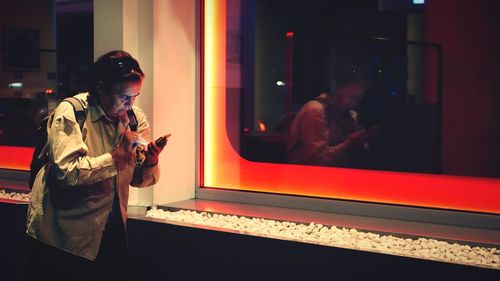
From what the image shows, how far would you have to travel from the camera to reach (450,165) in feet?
15.6

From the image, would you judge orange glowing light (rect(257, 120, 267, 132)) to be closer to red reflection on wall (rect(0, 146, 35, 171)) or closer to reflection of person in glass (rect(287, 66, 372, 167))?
reflection of person in glass (rect(287, 66, 372, 167))

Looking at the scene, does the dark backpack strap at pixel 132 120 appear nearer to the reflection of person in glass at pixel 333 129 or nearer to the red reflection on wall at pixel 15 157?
the reflection of person in glass at pixel 333 129

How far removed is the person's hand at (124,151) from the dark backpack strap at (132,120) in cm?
22

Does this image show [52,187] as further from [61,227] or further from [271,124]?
[271,124]

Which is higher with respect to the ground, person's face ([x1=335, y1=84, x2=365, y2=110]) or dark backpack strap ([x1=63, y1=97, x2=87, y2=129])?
person's face ([x1=335, y1=84, x2=365, y2=110])

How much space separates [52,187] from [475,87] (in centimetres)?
302

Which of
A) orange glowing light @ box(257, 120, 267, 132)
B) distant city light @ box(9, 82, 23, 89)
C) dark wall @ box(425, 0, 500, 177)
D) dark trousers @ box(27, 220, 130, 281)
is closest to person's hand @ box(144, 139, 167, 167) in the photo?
dark trousers @ box(27, 220, 130, 281)

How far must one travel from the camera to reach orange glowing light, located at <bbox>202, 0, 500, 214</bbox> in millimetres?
4734

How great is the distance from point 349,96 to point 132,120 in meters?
2.00

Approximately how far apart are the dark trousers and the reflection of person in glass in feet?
7.08

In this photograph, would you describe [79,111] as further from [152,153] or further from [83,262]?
[83,262]

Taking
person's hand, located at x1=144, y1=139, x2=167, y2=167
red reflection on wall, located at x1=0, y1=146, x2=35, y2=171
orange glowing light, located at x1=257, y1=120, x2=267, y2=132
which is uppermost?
orange glowing light, located at x1=257, y1=120, x2=267, y2=132

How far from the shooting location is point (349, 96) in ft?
16.8

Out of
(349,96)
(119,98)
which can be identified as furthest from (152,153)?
(349,96)
